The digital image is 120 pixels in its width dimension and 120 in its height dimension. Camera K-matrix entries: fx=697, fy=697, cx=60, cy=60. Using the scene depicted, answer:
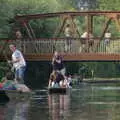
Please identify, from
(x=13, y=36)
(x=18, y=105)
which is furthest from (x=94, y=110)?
(x=13, y=36)

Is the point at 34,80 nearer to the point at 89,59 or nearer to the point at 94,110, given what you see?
the point at 89,59

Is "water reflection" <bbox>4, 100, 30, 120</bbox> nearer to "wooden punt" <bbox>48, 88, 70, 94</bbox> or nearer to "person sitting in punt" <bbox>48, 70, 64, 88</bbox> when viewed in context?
"wooden punt" <bbox>48, 88, 70, 94</bbox>

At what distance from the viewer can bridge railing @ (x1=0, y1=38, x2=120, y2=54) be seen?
148 feet

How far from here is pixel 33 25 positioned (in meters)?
55.0

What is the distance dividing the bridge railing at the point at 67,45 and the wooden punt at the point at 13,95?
695 inches

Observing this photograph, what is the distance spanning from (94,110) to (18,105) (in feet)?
11.2

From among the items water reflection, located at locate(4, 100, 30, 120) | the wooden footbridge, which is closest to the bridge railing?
the wooden footbridge

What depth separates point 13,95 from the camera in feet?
87.7

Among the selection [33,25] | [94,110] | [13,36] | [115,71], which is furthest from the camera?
[115,71]

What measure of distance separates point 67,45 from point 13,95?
63.0 ft

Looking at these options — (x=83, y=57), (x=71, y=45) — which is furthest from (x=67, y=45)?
(x=83, y=57)

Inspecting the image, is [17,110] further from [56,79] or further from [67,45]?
[67,45]

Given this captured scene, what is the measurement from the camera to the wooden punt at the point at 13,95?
25984 millimetres

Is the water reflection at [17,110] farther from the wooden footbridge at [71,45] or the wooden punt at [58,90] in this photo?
the wooden footbridge at [71,45]
